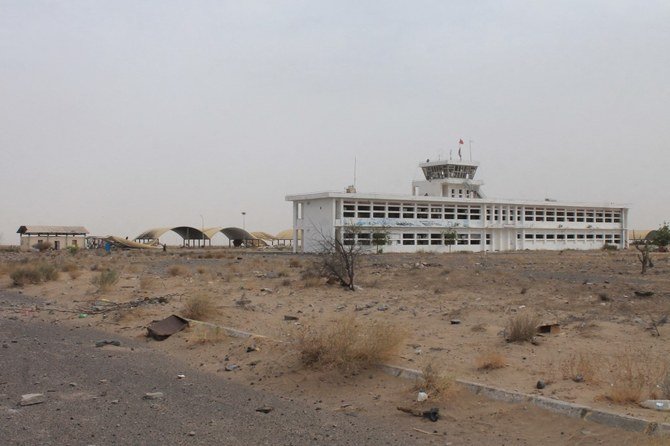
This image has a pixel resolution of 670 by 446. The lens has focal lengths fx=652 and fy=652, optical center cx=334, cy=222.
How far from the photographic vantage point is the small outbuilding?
296 ft

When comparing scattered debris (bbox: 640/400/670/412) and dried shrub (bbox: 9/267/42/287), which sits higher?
dried shrub (bbox: 9/267/42/287)

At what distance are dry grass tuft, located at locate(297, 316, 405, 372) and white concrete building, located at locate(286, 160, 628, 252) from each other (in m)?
54.5

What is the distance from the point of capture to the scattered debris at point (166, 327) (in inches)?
534

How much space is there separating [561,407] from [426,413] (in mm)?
1484

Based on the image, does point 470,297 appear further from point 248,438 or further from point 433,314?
point 248,438

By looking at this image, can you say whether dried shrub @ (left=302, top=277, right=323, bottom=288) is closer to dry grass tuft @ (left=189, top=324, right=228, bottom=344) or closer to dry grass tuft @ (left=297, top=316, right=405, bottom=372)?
dry grass tuft @ (left=189, top=324, right=228, bottom=344)

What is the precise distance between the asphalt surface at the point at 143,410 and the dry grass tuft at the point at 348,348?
1.09 meters

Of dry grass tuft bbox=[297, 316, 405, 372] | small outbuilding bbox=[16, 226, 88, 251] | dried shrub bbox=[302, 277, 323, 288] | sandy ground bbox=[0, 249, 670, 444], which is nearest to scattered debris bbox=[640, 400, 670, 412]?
sandy ground bbox=[0, 249, 670, 444]

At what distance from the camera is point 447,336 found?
12.2 meters

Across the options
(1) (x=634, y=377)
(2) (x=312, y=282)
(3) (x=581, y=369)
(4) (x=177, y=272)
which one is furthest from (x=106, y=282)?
(1) (x=634, y=377)

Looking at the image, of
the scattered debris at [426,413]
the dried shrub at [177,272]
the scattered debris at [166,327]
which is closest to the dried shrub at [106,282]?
the dried shrub at [177,272]

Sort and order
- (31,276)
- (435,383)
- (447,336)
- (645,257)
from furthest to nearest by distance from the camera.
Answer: (645,257) < (31,276) < (447,336) < (435,383)

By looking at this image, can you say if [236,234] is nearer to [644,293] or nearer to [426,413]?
[644,293]

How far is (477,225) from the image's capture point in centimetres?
8275
